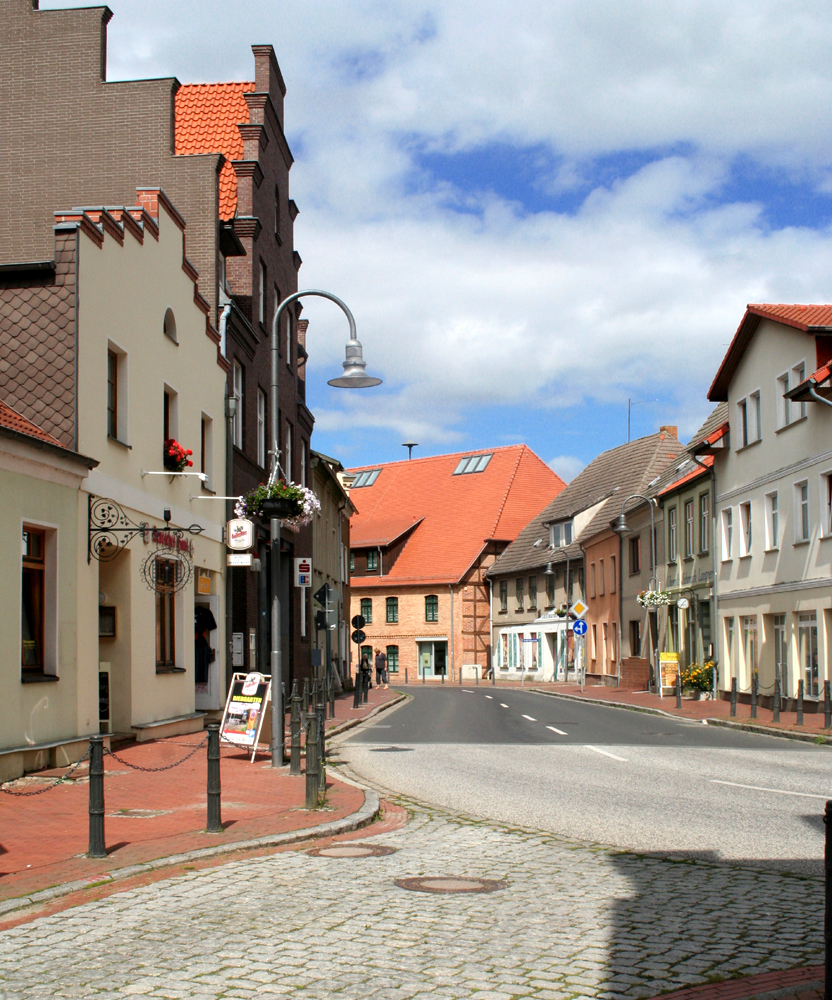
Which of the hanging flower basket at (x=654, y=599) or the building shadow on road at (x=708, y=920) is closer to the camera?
the building shadow on road at (x=708, y=920)

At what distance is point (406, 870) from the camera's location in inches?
325

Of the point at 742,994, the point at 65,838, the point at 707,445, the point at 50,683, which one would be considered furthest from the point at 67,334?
the point at 707,445

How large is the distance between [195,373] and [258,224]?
274 inches

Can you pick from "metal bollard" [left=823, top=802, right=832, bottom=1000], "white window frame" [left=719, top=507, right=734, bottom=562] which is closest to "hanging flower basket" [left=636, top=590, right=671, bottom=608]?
"white window frame" [left=719, top=507, right=734, bottom=562]

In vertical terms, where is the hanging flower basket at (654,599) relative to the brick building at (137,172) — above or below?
below

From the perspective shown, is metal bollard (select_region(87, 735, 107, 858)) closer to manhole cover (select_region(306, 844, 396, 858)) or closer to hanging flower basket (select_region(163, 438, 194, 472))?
manhole cover (select_region(306, 844, 396, 858))

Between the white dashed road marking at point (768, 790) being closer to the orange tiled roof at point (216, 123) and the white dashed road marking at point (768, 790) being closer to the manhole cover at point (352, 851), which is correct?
the manhole cover at point (352, 851)

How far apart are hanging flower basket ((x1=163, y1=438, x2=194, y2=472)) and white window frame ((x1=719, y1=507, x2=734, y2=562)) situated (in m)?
19.9

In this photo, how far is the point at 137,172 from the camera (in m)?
24.4

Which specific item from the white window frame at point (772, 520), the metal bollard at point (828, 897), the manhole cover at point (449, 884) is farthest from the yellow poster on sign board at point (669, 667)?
the metal bollard at point (828, 897)

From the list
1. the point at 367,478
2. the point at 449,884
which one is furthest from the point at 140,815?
the point at 367,478

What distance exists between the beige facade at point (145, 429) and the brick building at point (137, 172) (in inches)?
86.7

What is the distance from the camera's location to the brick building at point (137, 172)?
2372 cm

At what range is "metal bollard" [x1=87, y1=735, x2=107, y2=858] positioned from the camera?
8.27m
